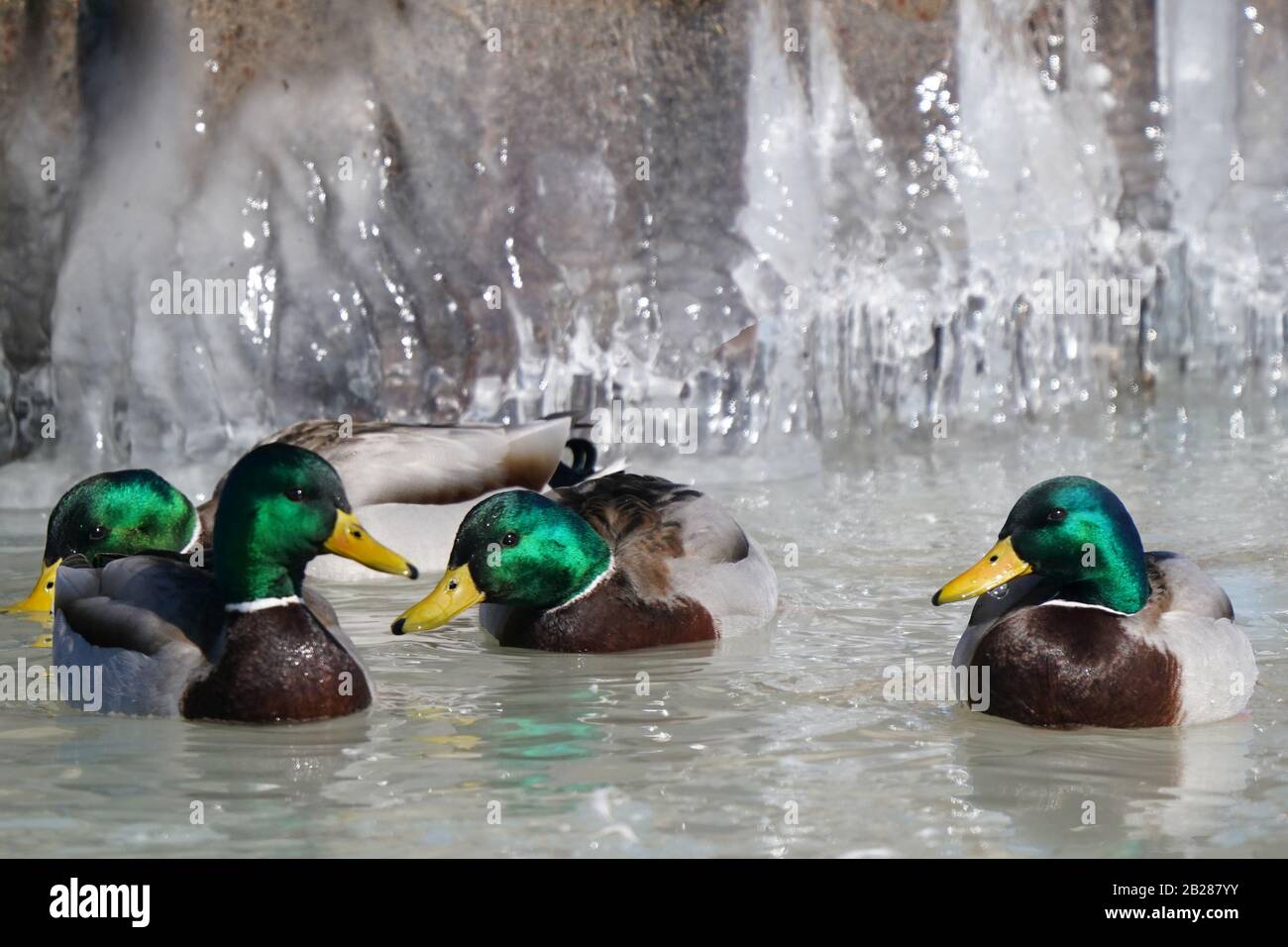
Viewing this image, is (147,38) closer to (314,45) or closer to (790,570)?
(314,45)

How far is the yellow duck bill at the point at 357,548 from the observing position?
227 inches

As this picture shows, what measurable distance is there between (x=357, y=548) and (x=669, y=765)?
1085mm

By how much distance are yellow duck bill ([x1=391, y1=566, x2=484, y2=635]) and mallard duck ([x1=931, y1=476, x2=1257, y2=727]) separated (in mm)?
1444

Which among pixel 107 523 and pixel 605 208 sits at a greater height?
pixel 605 208

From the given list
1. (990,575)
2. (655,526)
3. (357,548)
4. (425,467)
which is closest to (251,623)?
(357,548)

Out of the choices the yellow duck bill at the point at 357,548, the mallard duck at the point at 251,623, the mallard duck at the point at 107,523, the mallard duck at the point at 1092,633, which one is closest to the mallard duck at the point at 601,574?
the yellow duck bill at the point at 357,548

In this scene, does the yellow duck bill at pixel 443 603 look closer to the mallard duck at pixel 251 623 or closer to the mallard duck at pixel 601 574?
the mallard duck at pixel 601 574

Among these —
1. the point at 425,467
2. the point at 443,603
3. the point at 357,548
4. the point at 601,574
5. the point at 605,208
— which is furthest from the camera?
the point at 605,208

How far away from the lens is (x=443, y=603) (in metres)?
6.17

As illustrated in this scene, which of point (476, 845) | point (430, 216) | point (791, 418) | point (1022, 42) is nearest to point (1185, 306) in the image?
point (1022, 42)

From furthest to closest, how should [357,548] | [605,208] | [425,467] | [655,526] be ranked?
[605,208]
[425,467]
[655,526]
[357,548]

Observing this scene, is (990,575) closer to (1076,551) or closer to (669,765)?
(1076,551)

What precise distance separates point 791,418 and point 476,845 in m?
6.02

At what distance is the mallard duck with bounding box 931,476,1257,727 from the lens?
5.52m
